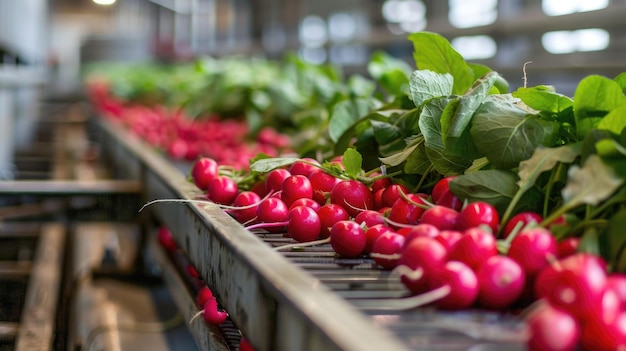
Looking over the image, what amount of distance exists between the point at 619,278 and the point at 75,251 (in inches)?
126

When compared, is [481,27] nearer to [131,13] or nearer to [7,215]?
[7,215]

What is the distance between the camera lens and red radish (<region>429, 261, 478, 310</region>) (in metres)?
1.01

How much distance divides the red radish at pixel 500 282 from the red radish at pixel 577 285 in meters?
0.06

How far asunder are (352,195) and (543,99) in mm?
393

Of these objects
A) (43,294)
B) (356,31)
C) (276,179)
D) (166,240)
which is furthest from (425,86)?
(356,31)

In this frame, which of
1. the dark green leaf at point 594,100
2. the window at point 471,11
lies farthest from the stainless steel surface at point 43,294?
the window at point 471,11

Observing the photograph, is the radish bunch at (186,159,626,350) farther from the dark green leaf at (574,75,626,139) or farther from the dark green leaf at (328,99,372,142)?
the dark green leaf at (328,99,372,142)

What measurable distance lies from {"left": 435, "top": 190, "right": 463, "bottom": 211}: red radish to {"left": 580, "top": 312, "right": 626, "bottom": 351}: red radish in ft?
1.58

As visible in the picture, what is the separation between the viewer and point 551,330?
844 mm

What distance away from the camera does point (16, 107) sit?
7.69 metres

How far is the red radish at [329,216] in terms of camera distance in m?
1.49

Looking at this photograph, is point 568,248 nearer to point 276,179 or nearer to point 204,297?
point 276,179

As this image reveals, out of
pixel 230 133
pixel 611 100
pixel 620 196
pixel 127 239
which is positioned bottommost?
pixel 127 239

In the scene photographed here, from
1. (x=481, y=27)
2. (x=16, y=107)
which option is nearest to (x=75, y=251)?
(x=481, y=27)
